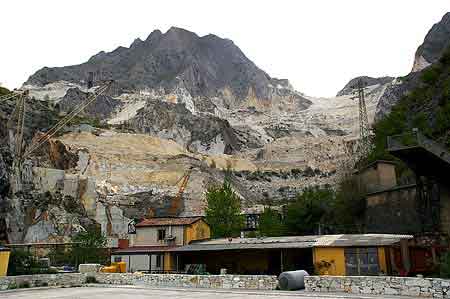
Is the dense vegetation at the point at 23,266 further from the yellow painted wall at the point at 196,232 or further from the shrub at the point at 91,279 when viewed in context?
the yellow painted wall at the point at 196,232

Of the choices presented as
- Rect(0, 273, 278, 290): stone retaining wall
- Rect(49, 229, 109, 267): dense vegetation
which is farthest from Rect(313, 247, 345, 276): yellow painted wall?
Rect(49, 229, 109, 267): dense vegetation

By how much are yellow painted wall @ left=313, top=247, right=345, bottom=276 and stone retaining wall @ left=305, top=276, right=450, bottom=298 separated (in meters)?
6.01

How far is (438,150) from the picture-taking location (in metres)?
29.0

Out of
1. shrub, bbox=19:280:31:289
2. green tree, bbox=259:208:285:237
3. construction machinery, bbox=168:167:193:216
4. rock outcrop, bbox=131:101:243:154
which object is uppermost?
rock outcrop, bbox=131:101:243:154

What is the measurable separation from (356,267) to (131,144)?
95744mm

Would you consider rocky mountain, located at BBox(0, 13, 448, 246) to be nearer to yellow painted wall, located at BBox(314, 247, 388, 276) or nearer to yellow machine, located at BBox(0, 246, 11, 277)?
yellow machine, located at BBox(0, 246, 11, 277)

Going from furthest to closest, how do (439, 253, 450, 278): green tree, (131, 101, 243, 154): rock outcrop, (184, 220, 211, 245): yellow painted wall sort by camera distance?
(131, 101, 243, 154): rock outcrop, (184, 220, 211, 245): yellow painted wall, (439, 253, 450, 278): green tree

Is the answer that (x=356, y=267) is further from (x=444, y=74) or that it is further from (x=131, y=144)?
(x=131, y=144)

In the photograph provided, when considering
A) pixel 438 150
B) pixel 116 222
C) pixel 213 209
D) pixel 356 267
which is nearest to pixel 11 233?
pixel 116 222

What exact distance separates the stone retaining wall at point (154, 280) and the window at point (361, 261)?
6.30 m

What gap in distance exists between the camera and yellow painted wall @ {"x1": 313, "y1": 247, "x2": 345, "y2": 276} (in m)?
27.8

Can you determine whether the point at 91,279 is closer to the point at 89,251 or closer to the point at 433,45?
the point at 89,251

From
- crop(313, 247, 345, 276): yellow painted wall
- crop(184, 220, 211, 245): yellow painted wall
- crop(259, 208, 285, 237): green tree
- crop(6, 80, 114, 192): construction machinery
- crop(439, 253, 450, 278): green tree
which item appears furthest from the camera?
crop(6, 80, 114, 192): construction machinery

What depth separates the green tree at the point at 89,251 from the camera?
49.6 m
